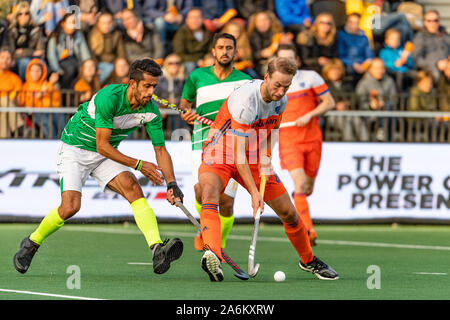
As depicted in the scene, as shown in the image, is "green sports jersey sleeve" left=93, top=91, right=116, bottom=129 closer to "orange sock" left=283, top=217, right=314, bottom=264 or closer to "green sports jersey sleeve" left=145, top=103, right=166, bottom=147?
"green sports jersey sleeve" left=145, top=103, right=166, bottom=147

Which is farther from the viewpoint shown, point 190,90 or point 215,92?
point 190,90

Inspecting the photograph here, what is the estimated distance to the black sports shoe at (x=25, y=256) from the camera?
9.56 metres

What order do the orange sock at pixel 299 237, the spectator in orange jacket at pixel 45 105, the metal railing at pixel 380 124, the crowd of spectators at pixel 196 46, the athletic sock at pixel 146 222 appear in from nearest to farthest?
1. the athletic sock at pixel 146 222
2. the orange sock at pixel 299 237
3. the spectator in orange jacket at pixel 45 105
4. the metal railing at pixel 380 124
5. the crowd of spectators at pixel 196 46

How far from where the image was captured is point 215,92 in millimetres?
11422

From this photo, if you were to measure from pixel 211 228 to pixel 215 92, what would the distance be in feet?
8.88

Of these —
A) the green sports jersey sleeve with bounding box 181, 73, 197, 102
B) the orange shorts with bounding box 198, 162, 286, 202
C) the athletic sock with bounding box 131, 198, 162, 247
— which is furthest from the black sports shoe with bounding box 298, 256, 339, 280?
the green sports jersey sleeve with bounding box 181, 73, 197, 102

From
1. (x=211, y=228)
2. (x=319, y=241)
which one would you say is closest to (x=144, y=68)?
(x=211, y=228)

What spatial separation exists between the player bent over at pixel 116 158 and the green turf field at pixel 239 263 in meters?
0.31

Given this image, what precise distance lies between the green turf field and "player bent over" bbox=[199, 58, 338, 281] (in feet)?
0.97

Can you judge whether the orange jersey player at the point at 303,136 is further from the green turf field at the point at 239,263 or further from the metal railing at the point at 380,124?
the metal railing at the point at 380,124

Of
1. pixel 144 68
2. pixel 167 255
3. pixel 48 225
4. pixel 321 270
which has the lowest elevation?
pixel 321 270

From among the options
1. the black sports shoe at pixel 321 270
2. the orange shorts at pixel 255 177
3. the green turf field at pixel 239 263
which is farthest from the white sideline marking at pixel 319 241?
the orange shorts at pixel 255 177

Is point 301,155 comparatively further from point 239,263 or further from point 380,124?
point 380,124
